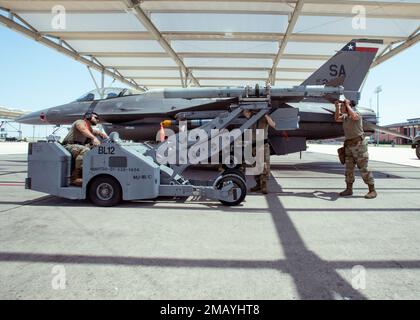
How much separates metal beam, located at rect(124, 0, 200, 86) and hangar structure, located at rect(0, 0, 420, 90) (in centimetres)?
3

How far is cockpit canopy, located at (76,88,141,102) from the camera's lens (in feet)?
36.3

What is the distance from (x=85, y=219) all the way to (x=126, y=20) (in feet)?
31.0

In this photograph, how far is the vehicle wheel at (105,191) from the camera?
16.5 feet

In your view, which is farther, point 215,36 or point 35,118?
point 215,36

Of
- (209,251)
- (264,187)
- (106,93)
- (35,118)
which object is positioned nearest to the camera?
(209,251)

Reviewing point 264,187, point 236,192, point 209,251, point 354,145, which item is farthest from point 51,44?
point 209,251

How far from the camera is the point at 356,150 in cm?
610

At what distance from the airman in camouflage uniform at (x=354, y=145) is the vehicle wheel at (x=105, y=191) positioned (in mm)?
4637

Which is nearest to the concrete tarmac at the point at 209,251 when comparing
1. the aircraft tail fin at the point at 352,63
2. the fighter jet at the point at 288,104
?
the fighter jet at the point at 288,104

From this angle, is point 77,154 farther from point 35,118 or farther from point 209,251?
point 35,118

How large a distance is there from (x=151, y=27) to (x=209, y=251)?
34.9ft
